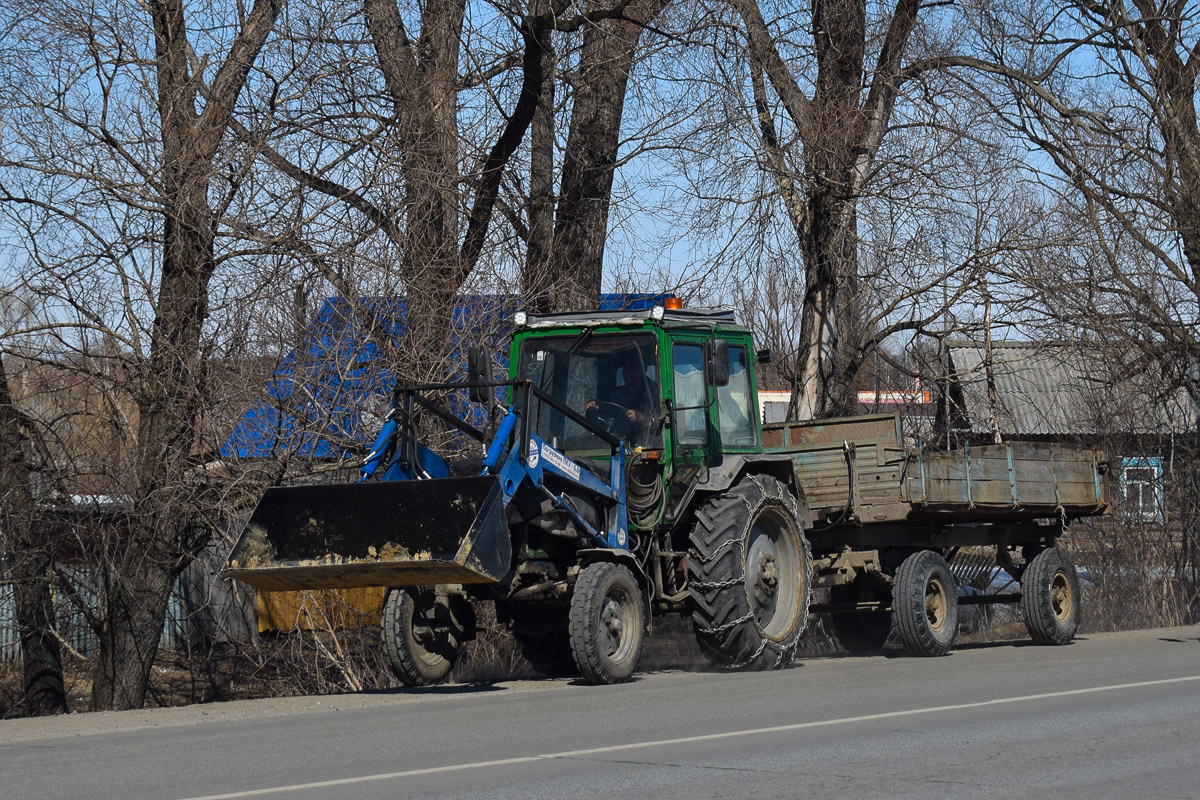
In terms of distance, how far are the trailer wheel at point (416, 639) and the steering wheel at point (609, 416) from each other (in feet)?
6.65

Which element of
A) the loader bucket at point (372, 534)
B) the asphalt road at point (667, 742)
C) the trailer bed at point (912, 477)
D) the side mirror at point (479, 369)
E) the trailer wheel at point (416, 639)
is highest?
the side mirror at point (479, 369)

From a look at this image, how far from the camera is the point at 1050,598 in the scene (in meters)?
15.7

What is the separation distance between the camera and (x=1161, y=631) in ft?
58.4

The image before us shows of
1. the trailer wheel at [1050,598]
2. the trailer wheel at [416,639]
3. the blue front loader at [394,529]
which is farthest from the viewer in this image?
the trailer wheel at [1050,598]

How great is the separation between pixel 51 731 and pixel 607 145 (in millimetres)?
10929

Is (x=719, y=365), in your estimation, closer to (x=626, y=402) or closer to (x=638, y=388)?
(x=638, y=388)

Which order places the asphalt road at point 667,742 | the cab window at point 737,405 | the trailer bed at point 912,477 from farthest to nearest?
the trailer bed at point 912,477 < the cab window at point 737,405 < the asphalt road at point 667,742

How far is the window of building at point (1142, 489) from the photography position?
2244 cm

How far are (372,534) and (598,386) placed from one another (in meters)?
2.93

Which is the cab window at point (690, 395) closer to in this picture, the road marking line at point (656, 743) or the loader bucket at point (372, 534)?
the loader bucket at point (372, 534)

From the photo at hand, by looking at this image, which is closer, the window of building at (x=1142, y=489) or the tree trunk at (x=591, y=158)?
the tree trunk at (x=591, y=158)

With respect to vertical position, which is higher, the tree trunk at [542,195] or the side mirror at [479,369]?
the tree trunk at [542,195]

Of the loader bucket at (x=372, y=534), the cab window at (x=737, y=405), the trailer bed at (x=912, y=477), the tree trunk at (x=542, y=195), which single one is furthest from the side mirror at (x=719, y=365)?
the tree trunk at (x=542, y=195)

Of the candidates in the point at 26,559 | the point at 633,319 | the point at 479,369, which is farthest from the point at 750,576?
the point at 26,559
